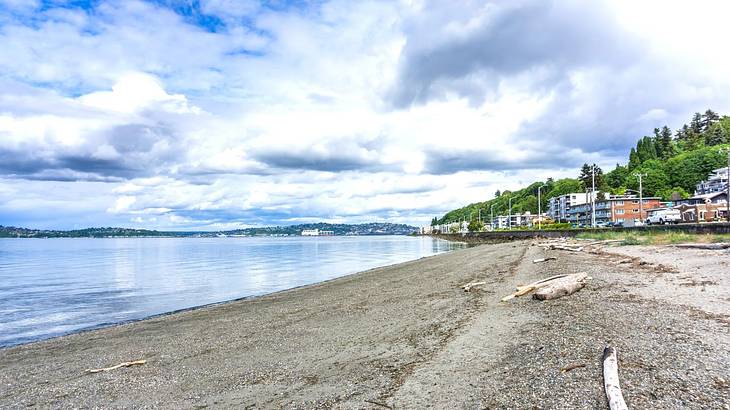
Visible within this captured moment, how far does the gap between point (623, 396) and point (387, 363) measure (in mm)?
4429

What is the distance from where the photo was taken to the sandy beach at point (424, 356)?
6.93 metres

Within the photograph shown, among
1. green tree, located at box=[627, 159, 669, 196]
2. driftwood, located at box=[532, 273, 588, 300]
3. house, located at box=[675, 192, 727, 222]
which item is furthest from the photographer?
green tree, located at box=[627, 159, 669, 196]

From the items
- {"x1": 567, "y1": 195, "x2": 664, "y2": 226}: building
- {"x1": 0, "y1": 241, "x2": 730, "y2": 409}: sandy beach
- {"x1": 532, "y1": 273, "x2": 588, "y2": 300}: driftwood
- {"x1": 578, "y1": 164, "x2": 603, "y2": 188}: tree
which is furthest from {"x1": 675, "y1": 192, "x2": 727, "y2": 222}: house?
{"x1": 0, "y1": 241, "x2": 730, "y2": 409}: sandy beach

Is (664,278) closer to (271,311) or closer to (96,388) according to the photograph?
(271,311)

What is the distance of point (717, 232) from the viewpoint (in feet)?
142

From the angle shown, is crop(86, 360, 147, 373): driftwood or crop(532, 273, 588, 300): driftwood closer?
crop(86, 360, 147, 373): driftwood

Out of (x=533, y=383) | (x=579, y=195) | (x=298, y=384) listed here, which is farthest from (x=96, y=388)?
(x=579, y=195)

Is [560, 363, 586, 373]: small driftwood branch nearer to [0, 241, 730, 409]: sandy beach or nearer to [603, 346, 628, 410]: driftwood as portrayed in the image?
[0, 241, 730, 409]: sandy beach

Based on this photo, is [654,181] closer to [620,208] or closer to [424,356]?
[620,208]

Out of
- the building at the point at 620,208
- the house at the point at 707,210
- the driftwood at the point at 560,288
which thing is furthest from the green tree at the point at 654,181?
the driftwood at the point at 560,288

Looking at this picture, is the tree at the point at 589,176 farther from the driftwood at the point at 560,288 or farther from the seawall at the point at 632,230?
the driftwood at the point at 560,288

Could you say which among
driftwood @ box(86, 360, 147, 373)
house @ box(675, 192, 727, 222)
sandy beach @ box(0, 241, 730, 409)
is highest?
house @ box(675, 192, 727, 222)

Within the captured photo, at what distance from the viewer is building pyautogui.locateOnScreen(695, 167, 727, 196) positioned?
13500 centimetres

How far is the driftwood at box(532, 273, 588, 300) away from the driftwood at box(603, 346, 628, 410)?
6.33m
